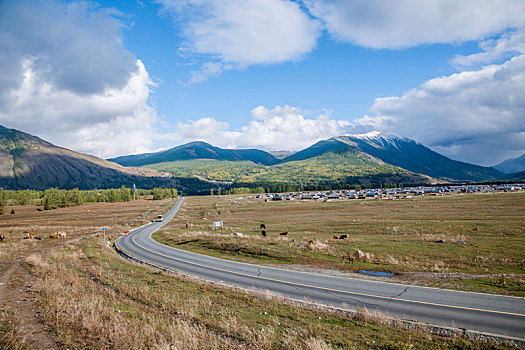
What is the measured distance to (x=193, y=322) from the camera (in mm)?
12602

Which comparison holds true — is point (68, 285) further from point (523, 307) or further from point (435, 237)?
point (435, 237)

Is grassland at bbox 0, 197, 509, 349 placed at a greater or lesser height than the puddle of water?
greater

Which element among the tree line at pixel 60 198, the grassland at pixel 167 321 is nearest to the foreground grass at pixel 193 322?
the grassland at pixel 167 321

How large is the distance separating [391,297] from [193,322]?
1225 cm

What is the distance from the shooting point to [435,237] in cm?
3938

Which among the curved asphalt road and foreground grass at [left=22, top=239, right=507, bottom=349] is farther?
the curved asphalt road

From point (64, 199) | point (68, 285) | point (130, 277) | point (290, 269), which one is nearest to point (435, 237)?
point (290, 269)

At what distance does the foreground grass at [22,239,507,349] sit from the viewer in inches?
412

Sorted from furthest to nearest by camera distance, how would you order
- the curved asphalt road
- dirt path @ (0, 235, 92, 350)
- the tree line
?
the tree line → the curved asphalt road → dirt path @ (0, 235, 92, 350)

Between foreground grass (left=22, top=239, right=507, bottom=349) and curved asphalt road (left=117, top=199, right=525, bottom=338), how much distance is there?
270cm

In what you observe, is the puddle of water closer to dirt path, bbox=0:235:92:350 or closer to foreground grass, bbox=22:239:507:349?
foreground grass, bbox=22:239:507:349

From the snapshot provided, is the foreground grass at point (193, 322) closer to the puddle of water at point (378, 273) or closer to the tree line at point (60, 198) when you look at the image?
the puddle of water at point (378, 273)

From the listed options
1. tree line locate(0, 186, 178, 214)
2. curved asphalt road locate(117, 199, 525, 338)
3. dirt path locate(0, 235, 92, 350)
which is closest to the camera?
dirt path locate(0, 235, 92, 350)

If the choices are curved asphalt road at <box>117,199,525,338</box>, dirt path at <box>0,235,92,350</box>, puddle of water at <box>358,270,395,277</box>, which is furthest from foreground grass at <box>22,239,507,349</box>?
puddle of water at <box>358,270,395,277</box>
